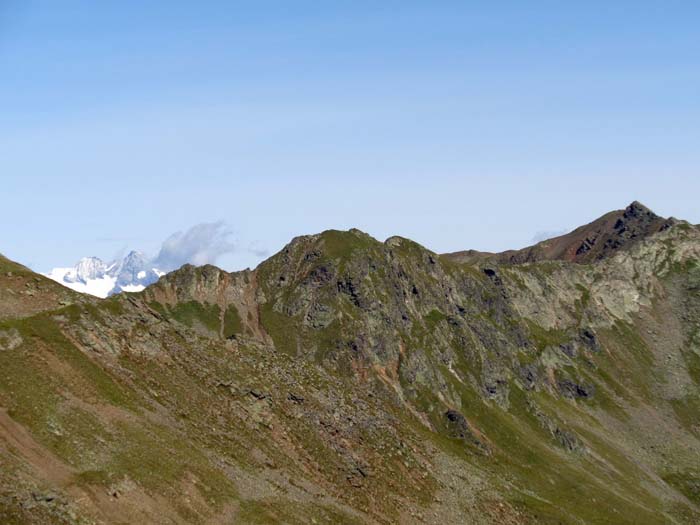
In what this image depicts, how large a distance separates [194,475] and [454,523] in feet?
163

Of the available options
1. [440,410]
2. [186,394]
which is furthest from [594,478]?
[186,394]

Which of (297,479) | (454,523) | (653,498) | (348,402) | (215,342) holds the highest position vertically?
(215,342)

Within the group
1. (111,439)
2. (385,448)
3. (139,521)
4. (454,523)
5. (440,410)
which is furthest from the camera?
(440,410)

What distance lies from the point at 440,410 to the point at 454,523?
67.9m

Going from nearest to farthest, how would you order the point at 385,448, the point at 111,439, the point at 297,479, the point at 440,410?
the point at 111,439
the point at 297,479
the point at 385,448
the point at 440,410

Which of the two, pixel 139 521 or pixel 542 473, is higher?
pixel 139 521

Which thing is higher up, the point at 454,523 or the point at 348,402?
the point at 348,402

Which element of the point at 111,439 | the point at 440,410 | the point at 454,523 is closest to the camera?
the point at 111,439

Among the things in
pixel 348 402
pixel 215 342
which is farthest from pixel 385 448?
pixel 215 342

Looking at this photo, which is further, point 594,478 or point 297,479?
point 594,478

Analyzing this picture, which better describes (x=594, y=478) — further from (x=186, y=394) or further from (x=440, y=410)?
(x=186, y=394)

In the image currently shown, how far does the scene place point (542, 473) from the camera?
599 ft

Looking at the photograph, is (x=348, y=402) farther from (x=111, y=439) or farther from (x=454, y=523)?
(x=111, y=439)

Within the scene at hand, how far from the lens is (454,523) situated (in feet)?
418
